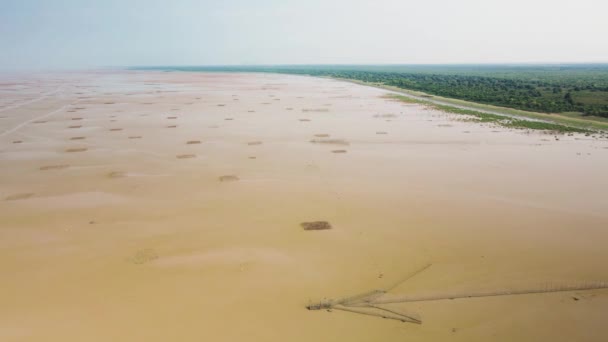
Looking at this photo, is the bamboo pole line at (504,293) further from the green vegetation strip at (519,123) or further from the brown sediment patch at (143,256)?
the green vegetation strip at (519,123)

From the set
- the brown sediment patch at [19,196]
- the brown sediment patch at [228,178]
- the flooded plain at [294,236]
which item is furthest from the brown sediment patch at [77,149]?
the brown sediment patch at [228,178]

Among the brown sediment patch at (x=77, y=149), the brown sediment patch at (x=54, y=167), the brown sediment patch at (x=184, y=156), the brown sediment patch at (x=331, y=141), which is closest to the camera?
the brown sediment patch at (x=54, y=167)

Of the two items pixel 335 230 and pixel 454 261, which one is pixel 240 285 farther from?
pixel 454 261

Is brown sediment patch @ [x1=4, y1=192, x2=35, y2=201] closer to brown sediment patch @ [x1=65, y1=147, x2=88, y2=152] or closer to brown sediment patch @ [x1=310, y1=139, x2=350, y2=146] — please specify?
brown sediment patch @ [x1=65, y1=147, x2=88, y2=152]

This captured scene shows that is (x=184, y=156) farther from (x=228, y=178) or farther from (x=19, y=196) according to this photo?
(x=19, y=196)

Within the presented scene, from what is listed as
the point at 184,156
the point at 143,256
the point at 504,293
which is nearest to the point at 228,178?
the point at 184,156

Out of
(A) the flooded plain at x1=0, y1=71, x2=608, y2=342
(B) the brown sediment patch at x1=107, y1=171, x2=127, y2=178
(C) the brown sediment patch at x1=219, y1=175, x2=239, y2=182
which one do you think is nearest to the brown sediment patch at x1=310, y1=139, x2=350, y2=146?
(A) the flooded plain at x1=0, y1=71, x2=608, y2=342
